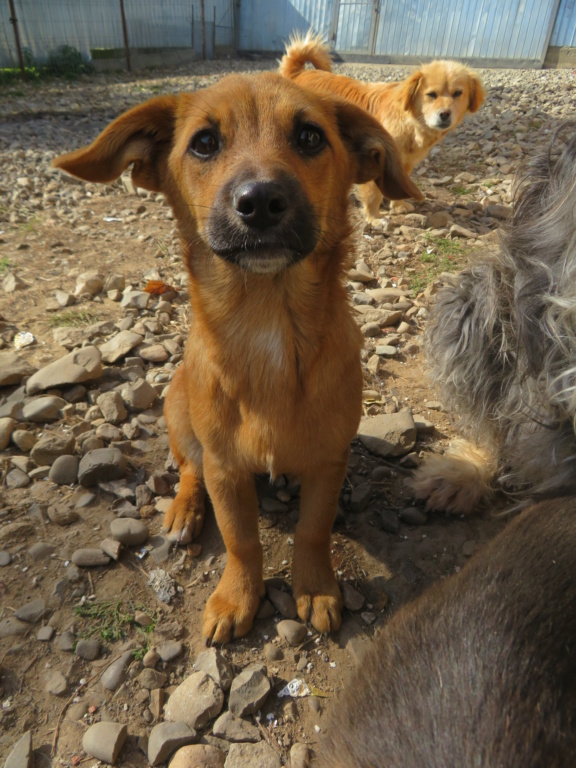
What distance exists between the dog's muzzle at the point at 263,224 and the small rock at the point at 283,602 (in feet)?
4.23

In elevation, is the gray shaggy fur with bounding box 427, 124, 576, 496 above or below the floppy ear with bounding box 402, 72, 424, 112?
below

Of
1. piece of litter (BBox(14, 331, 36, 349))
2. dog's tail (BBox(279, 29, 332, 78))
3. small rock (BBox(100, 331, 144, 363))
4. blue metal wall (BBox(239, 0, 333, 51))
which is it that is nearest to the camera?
small rock (BBox(100, 331, 144, 363))

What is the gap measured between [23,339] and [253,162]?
2360 millimetres

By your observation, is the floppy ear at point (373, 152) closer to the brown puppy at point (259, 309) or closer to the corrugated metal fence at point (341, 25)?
the brown puppy at point (259, 309)

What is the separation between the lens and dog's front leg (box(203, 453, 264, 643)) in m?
2.15

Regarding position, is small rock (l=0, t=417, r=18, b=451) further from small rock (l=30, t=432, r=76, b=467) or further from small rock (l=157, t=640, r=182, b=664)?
small rock (l=157, t=640, r=182, b=664)

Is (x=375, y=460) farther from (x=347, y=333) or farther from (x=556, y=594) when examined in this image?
(x=556, y=594)

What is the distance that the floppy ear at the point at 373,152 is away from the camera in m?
2.29

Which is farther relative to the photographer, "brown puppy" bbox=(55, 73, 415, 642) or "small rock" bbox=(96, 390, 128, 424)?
"small rock" bbox=(96, 390, 128, 424)

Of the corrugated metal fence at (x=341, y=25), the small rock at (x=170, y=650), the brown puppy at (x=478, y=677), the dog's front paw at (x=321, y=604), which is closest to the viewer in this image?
the brown puppy at (x=478, y=677)

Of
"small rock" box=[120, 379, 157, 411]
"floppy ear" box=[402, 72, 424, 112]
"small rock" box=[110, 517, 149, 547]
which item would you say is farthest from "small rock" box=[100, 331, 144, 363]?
"floppy ear" box=[402, 72, 424, 112]

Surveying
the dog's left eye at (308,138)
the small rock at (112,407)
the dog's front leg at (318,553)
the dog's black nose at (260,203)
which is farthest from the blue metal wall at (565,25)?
the dog's front leg at (318,553)

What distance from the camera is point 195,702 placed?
74.2 inches

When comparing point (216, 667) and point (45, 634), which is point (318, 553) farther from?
point (45, 634)
